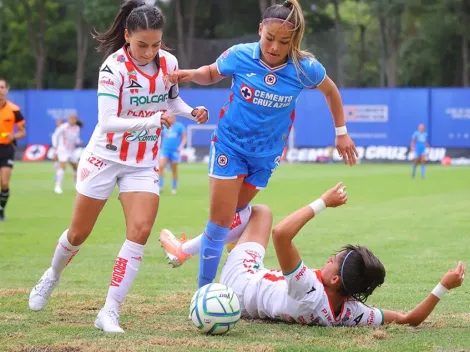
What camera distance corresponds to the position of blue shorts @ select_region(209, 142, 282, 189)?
7.61 metres

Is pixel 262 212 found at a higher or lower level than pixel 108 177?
lower

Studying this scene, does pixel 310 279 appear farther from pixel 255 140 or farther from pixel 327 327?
pixel 255 140

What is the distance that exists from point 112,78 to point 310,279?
2.08 meters

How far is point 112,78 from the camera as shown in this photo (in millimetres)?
Answer: 7113

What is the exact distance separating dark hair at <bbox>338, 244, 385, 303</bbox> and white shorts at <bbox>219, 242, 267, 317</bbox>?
0.77 m

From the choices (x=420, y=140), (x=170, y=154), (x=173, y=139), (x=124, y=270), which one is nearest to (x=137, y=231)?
(x=124, y=270)

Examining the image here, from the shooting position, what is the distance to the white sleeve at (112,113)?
6.98 metres

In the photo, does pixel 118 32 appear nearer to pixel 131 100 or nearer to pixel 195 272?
pixel 131 100

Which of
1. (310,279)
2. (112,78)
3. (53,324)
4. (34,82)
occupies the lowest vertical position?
(53,324)

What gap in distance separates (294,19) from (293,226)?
1717mm

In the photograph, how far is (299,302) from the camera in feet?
22.6

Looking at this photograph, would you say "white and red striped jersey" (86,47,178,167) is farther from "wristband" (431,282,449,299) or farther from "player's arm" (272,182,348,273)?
"wristband" (431,282,449,299)

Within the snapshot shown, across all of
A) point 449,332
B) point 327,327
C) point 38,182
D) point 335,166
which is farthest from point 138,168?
point 335,166

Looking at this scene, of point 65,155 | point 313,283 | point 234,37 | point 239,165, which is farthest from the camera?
point 234,37
